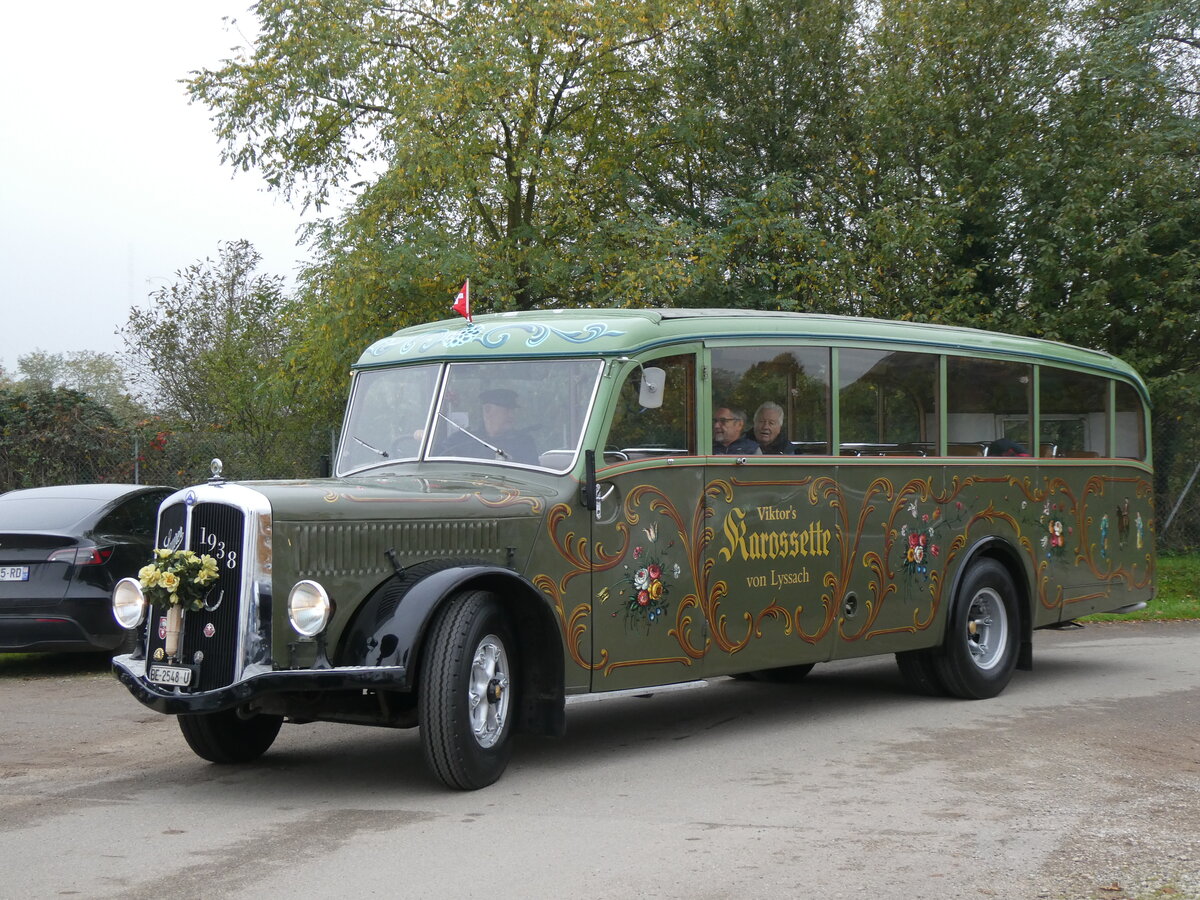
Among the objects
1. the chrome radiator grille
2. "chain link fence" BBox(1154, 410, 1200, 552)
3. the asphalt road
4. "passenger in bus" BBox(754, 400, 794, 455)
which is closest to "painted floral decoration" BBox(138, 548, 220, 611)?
the chrome radiator grille

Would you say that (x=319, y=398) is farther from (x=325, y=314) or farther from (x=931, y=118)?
(x=931, y=118)

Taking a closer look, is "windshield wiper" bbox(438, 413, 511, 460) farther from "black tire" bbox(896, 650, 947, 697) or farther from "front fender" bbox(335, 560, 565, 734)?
"black tire" bbox(896, 650, 947, 697)

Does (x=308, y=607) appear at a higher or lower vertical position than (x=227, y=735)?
higher

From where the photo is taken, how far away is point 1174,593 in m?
18.2

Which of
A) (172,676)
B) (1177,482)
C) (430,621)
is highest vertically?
(1177,482)

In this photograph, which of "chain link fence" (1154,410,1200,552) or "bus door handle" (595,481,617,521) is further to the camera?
"chain link fence" (1154,410,1200,552)

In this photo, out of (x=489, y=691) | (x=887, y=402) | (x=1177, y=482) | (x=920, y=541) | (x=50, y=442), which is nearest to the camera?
(x=489, y=691)

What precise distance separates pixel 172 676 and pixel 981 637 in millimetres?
6269

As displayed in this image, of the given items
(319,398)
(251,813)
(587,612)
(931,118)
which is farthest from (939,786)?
(931,118)

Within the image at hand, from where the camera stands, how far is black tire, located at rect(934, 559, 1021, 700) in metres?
10.2

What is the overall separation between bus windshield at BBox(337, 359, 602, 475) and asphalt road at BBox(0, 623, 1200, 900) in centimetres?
176

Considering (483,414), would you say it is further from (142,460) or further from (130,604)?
(142,460)

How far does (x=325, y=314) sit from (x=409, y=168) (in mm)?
2546

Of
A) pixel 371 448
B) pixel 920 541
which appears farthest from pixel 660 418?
pixel 920 541
